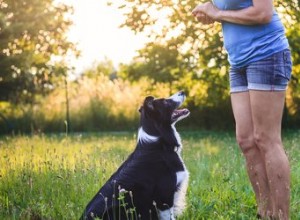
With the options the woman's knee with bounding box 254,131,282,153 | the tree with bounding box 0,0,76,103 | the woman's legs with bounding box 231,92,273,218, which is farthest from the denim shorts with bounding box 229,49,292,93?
the tree with bounding box 0,0,76,103

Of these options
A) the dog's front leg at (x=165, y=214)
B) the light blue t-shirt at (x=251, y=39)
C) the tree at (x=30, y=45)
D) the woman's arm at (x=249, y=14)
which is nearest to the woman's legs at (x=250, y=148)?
the light blue t-shirt at (x=251, y=39)

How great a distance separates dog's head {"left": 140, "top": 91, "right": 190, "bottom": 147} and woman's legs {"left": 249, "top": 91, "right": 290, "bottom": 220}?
0.82 metres

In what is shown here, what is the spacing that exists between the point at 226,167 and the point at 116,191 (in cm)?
252

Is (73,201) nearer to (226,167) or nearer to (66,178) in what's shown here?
(66,178)

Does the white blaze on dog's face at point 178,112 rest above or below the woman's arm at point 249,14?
below

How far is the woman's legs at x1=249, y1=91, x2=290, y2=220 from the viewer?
359cm

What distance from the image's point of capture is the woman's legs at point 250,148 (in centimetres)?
381

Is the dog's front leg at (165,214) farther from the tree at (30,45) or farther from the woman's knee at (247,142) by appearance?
the tree at (30,45)

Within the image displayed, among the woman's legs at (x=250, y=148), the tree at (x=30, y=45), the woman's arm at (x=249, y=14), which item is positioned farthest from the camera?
the tree at (x=30, y=45)

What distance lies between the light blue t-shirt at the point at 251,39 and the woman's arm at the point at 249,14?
49 mm

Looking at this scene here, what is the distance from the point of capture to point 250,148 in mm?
3861

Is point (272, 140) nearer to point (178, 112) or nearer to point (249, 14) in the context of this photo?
point (249, 14)

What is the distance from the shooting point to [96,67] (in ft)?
85.3

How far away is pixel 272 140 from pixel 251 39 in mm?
697
